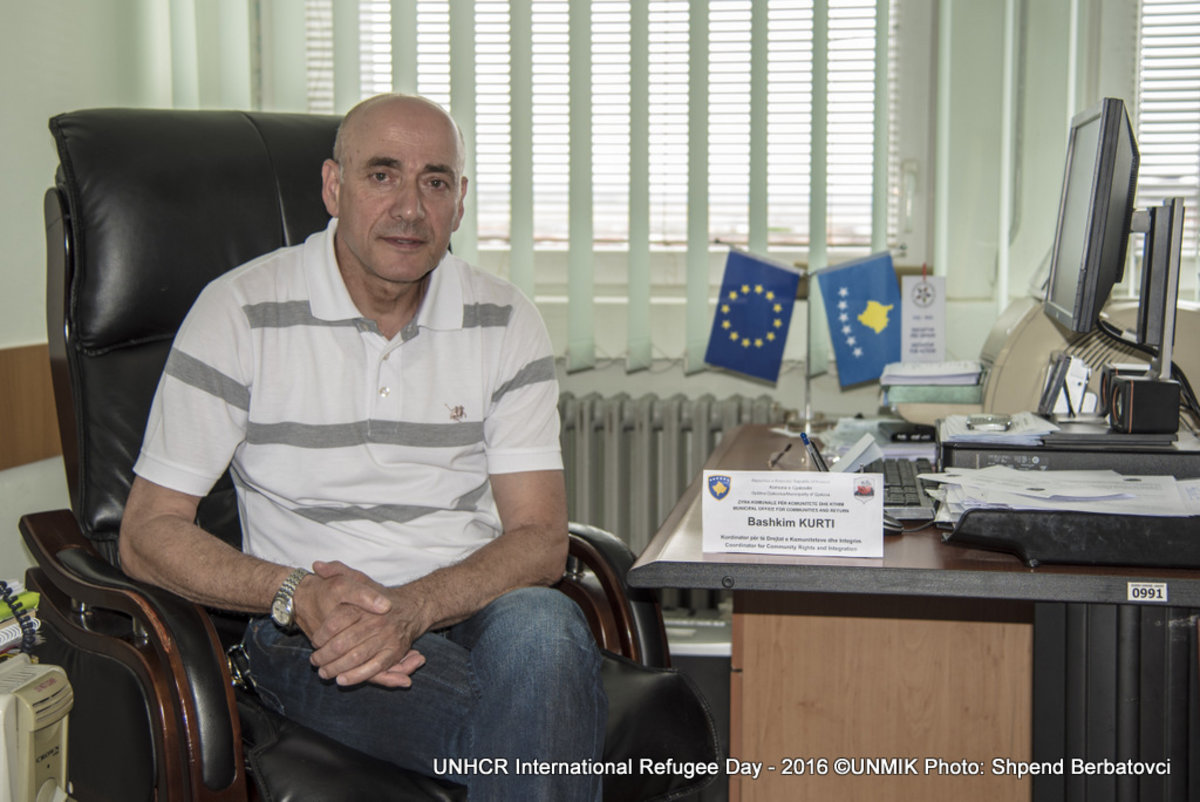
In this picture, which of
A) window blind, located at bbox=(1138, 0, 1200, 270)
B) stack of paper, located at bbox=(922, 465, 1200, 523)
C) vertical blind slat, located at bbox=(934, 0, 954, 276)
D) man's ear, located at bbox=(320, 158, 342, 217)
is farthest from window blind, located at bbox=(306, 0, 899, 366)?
stack of paper, located at bbox=(922, 465, 1200, 523)

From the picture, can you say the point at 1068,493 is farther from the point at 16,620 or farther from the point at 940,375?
the point at 16,620

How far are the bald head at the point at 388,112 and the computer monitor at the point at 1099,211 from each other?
0.90 meters

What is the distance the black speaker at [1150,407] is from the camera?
1.49 m

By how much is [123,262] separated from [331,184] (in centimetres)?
31

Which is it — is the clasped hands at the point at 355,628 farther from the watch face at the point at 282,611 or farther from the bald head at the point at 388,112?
the bald head at the point at 388,112

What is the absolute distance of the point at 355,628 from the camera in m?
1.33

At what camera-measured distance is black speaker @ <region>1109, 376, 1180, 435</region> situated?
1.49 m

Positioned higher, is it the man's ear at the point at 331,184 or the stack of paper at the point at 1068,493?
the man's ear at the point at 331,184

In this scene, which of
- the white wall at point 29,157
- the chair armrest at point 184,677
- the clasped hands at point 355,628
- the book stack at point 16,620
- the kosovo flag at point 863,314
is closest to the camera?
the chair armrest at point 184,677

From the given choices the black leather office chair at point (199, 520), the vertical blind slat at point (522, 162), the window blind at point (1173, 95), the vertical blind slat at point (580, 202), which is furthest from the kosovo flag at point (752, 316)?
the black leather office chair at point (199, 520)

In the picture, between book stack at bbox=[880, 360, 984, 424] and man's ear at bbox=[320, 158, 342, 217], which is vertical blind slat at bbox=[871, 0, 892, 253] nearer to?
book stack at bbox=[880, 360, 984, 424]

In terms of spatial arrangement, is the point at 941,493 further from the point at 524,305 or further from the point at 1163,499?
the point at 524,305

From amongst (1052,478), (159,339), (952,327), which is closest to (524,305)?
(159,339)

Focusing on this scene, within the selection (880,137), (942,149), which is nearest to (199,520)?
(880,137)
